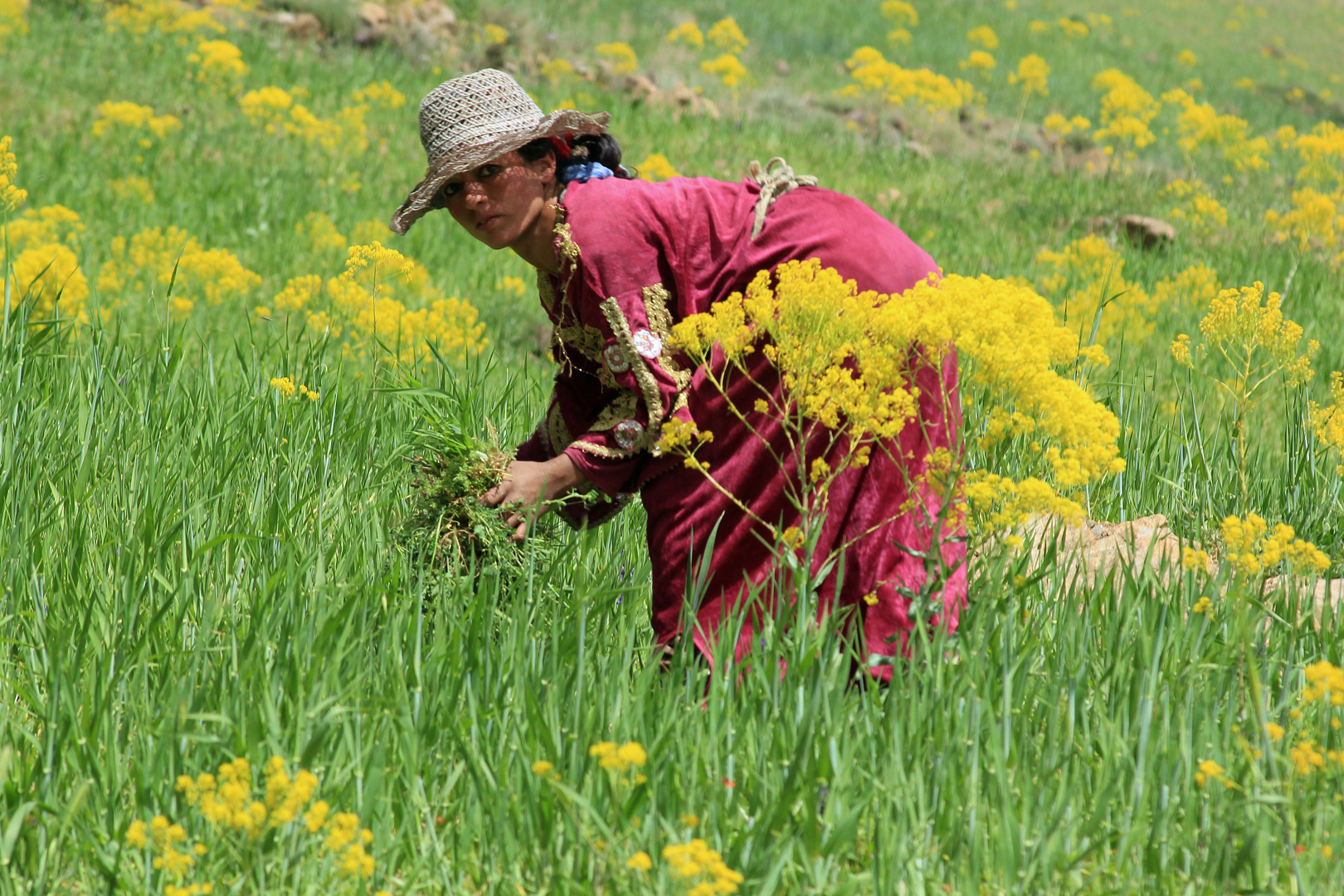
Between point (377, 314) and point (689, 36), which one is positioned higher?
point (689, 36)

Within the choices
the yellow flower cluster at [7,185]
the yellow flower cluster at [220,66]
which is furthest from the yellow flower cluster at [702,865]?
the yellow flower cluster at [220,66]

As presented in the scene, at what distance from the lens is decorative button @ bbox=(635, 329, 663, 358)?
2111mm

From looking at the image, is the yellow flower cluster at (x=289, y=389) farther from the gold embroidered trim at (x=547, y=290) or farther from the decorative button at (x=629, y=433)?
the decorative button at (x=629, y=433)

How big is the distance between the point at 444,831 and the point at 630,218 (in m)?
1.14

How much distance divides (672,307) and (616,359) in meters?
0.17

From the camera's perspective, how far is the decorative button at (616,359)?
215cm

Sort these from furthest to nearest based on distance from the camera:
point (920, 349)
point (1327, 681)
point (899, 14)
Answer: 1. point (899, 14)
2. point (920, 349)
3. point (1327, 681)

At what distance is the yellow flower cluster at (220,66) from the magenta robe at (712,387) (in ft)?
24.3

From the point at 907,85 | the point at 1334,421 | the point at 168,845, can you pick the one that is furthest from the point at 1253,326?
the point at 907,85

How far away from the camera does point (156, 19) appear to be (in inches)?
407

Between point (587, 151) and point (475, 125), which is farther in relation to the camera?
point (587, 151)

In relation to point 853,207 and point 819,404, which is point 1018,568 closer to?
point 819,404

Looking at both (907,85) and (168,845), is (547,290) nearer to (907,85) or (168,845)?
(168,845)

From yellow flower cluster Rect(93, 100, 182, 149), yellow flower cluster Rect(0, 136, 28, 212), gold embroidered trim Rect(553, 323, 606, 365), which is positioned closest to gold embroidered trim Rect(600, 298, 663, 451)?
gold embroidered trim Rect(553, 323, 606, 365)
